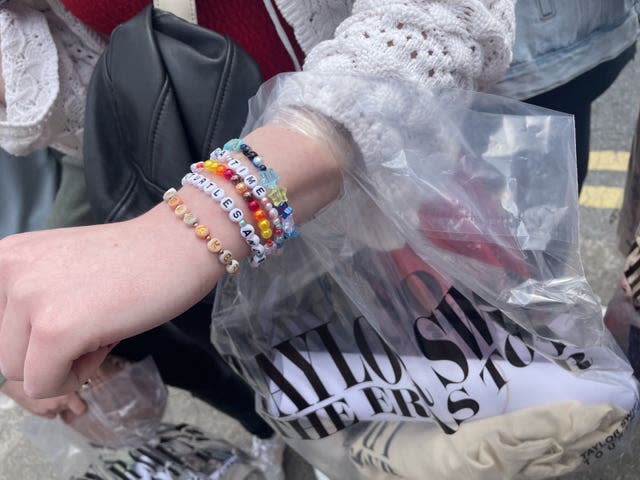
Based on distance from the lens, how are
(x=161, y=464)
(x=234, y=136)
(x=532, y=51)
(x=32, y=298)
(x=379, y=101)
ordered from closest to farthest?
(x=32, y=298) < (x=379, y=101) < (x=234, y=136) < (x=532, y=51) < (x=161, y=464)

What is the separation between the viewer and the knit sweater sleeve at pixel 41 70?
83 cm

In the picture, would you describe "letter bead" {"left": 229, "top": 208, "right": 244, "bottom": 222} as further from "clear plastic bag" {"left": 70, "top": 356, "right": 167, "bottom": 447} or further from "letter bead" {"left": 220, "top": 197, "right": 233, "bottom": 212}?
"clear plastic bag" {"left": 70, "top": 356, "right": 167, "bottom": 447}

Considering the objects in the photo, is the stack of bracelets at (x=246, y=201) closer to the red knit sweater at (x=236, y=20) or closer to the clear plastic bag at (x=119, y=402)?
the red knit sweater at (x=236, y=20)

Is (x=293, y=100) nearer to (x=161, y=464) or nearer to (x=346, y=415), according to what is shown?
(x=346, y=415)

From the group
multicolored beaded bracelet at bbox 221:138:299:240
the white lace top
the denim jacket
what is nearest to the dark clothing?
the denim jacket

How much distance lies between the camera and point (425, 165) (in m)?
0.68

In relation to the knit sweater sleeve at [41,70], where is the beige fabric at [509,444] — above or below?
below

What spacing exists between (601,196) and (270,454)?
3.96ft

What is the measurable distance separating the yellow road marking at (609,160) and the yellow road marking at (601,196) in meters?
0.08

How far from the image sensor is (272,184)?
58 cm

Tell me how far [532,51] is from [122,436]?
3.36ft

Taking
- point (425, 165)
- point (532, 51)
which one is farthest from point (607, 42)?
point (425, 165)

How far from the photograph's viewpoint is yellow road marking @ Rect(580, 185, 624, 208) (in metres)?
1.77

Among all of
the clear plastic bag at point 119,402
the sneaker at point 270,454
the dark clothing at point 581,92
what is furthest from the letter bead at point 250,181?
the sneaker at point 270,454
